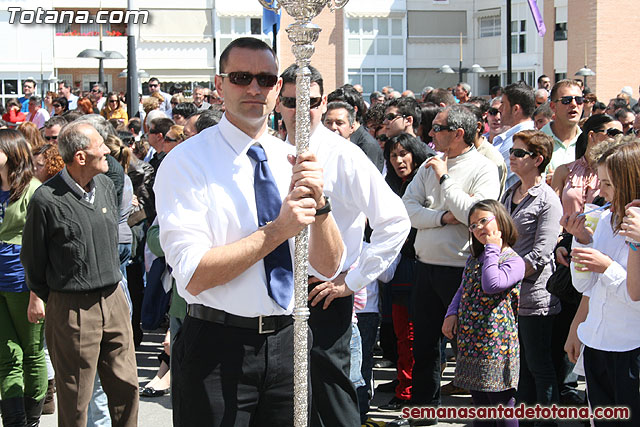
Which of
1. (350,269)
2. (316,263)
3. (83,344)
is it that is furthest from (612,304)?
(83,344)

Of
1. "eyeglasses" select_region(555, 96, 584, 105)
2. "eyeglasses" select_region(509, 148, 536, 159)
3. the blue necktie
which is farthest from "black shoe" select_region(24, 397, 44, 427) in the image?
"eyeglasses" select_region(555, 96, 584, 105)

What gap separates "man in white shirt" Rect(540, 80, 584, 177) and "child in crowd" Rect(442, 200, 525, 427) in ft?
7.36

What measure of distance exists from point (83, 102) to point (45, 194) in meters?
10.7

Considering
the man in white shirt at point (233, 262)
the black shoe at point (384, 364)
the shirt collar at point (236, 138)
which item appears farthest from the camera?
the black shoe at point (384, 364)

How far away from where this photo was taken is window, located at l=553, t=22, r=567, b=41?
45.7 meters

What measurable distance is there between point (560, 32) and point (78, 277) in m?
43.8

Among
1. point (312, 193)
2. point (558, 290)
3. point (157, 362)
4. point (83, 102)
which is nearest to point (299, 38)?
point (312, 193)

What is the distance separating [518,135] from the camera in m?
6.30

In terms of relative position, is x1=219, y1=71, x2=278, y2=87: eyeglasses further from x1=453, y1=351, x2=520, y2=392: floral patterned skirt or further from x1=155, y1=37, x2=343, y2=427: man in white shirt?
x1=453, y1=351, x2=520, y2=392: floral patterned skirt

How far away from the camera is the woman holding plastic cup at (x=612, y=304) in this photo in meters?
4.46

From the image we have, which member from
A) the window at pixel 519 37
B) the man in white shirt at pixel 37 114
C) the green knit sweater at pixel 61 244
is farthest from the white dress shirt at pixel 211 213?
the window at pixel 519 37

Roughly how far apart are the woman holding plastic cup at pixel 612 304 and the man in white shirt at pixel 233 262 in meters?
1.74

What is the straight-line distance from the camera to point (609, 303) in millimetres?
4574

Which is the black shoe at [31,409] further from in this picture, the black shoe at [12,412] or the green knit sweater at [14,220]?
the green knit sweater at [14,220]
